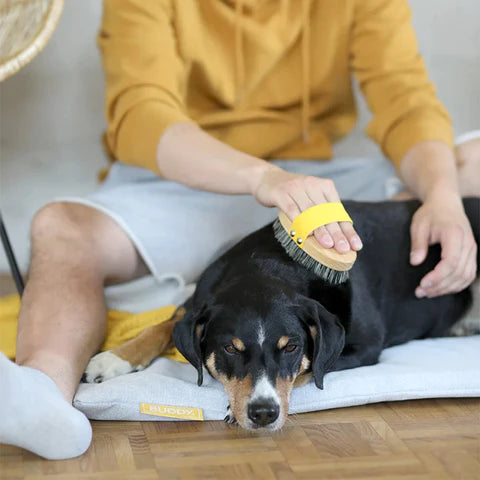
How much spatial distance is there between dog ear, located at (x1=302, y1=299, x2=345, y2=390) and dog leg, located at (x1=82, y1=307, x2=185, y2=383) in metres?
0.31

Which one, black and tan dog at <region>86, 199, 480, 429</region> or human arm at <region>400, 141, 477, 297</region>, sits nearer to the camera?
black and tan dog at <region>86, 199, 480, 429</region>

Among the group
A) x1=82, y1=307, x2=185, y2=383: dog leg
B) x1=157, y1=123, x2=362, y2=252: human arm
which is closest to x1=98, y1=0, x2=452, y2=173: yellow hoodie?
x1=157, y1=123, x2=362, y2=252: human arm

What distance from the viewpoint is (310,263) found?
183cm

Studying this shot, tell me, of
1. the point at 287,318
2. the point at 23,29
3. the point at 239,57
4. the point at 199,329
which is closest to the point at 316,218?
the point at 287,318

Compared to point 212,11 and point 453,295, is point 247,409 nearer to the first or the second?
point 453,295

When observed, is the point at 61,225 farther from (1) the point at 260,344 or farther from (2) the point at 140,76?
(1) the point at 260,344

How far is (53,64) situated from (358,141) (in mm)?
1073

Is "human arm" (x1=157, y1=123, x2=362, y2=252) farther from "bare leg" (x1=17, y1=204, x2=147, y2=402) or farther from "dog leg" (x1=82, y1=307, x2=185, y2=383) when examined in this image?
"dog leg" (x1=82, y1=307, x2=185, y2=383)

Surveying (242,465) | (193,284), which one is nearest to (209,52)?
(193,284)

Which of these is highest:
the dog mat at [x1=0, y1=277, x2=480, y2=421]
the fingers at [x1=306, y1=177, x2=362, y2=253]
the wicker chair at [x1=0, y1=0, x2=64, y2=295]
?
the wicker chair at [x1=0, y1=0, x2=64, y2=295]

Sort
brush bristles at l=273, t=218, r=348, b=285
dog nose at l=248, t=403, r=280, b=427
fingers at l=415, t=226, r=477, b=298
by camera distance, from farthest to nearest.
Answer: fingers at l=415, t=226, r=477, b=298 < brush bristles at l=273, t=218, r=348, b=285 < dog nose at l=248, t=403, r=280, b=427

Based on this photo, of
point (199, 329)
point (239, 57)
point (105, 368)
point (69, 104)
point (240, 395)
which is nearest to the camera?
point (240, 395)

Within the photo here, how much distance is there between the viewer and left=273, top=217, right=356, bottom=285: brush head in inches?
68.6

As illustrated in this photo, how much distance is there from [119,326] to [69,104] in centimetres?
120
